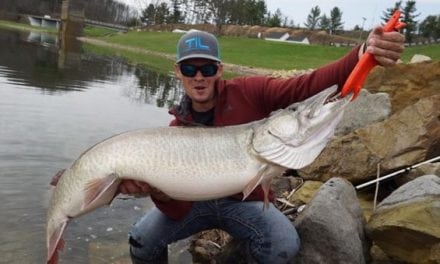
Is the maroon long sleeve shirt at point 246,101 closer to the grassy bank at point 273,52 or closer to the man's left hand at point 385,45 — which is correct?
the man's left hand at point 385,45

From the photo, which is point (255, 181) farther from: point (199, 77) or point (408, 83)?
point (408, 83)

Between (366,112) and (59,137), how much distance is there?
17.7ft

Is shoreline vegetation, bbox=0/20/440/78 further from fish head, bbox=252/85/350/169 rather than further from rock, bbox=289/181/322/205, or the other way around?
fish head, bbox=252/85/350/169

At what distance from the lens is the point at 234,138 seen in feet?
10.5

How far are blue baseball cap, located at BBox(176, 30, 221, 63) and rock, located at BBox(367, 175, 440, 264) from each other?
1847mm

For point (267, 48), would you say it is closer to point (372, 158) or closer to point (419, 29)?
point (419, 29)

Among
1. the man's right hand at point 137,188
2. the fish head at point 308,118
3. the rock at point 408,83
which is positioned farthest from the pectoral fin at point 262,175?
the rock at point 408,83

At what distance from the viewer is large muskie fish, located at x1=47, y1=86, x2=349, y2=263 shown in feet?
9.99

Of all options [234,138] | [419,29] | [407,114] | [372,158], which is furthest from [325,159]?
[419,29]

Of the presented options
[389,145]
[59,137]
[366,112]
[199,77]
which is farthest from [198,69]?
[59,137]

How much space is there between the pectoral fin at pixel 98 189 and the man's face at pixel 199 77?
0.92 m

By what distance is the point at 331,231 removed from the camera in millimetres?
3953

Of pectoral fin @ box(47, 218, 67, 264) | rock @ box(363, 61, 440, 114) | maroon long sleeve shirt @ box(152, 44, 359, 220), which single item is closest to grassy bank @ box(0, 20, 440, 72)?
rock @ box(363, 61, 440, 114)

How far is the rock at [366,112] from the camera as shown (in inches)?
250
